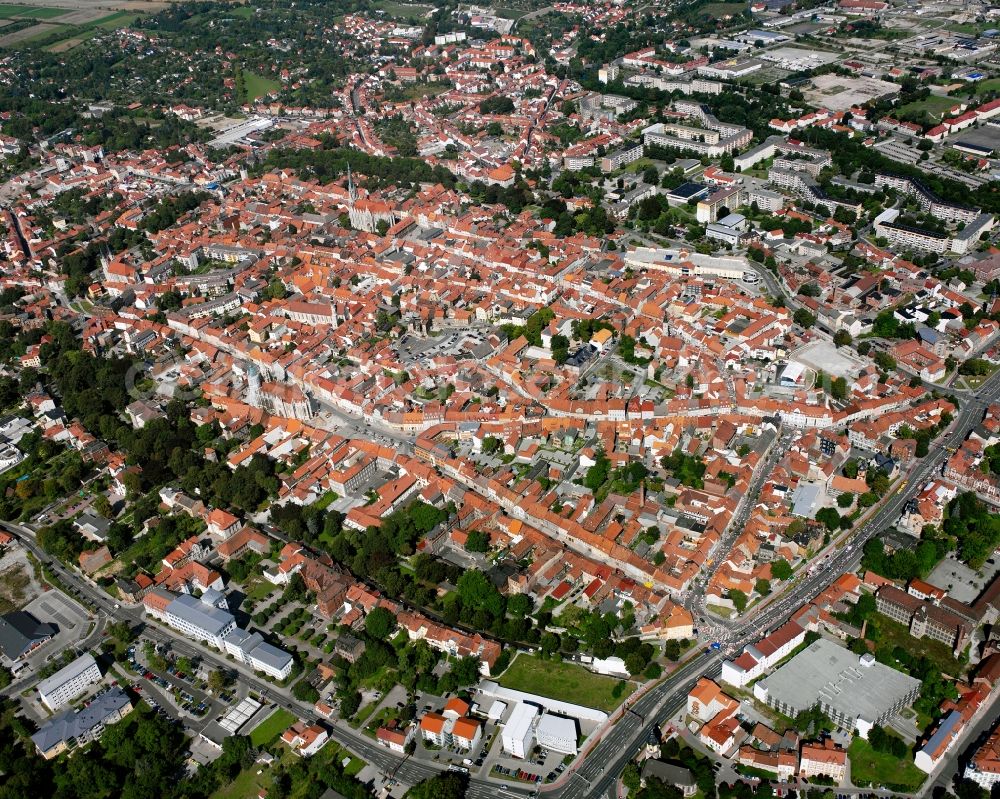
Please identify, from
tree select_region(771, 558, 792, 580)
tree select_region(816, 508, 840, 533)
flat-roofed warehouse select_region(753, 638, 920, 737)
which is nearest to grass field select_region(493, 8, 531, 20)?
tree select_region(816, 508, 840, 533)

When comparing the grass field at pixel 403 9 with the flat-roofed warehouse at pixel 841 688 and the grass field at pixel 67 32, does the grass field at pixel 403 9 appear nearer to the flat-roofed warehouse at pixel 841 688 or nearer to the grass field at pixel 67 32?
the grass field at pixel 67 32

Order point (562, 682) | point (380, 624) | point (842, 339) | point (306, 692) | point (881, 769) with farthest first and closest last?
point (842, 339)
point (380, 624)
point (562, 682)
point (306, 692)
point (881, 769)

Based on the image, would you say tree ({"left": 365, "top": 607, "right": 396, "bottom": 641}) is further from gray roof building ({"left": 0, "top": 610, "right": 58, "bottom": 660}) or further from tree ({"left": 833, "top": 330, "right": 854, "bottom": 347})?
tree ({"left": 833, "top": 330, "right": 854, "bottom": 347})

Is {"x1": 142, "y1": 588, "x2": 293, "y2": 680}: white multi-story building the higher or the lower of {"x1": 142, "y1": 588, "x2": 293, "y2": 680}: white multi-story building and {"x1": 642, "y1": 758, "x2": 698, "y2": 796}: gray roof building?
the higher

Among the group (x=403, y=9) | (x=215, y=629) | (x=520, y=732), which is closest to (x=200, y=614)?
(x=215, y=629)

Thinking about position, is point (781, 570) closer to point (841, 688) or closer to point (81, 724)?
point (841, 688)

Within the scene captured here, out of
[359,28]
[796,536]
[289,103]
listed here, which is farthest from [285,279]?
[359,28]
